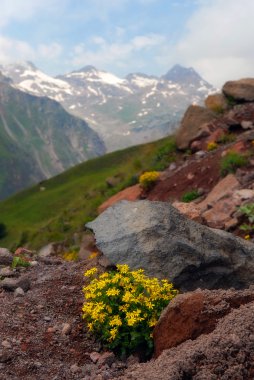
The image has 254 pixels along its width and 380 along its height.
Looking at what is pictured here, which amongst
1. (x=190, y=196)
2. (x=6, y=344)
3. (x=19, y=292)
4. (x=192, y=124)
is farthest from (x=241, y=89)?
(x=6, y=344)

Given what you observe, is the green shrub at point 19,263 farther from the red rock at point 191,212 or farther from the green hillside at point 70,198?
the green hillside at point 70,198

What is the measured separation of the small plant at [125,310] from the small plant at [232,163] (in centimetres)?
1564

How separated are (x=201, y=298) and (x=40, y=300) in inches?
161

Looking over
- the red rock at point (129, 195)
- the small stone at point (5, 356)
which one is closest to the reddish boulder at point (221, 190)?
the red rock at point (129, 195)

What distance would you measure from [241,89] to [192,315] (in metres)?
31.0

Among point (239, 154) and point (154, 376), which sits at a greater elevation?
point (154, 376)

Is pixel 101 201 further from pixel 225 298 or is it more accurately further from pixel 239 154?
pixel 225 298

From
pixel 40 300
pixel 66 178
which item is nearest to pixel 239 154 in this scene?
pixel 40 300

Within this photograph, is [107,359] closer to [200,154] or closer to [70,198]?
[200,154]

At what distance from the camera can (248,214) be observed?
58.0 ft

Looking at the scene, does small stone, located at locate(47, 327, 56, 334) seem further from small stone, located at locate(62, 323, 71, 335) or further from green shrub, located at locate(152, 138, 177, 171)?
green shrub, located at locate(152, 138, 177, 171)

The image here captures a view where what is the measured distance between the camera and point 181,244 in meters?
11.2

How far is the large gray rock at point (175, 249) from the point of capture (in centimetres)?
1105

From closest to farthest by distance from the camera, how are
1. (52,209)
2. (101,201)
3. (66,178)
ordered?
(101,201)
(52,209)
(66,178)
